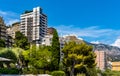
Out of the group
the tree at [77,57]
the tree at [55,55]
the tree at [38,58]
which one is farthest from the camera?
the tree at [77,57]

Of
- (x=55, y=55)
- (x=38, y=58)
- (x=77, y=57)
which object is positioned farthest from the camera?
(x=77, y=57)

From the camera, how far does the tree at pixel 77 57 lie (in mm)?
59344

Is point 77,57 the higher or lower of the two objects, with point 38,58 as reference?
higher

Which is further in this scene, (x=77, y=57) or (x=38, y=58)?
(x=77, y=57)

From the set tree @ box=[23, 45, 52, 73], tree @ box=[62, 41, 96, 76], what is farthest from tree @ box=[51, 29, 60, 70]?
tree @ box=[62, 41, 96, 76]

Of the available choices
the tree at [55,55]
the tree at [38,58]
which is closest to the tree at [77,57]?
the tree at [55,55]

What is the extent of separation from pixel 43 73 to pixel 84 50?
961 centimetres

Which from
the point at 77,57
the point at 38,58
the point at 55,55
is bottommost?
the point at 38,58

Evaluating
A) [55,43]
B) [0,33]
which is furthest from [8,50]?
[0,33]

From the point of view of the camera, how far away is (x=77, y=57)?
5891 cm

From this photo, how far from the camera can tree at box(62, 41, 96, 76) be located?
2336 inches

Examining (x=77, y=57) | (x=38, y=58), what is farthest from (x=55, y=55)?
(x=77, y=57)

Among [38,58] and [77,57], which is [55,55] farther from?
[77,57]

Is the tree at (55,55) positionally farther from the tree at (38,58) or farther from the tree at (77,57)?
the tree at (77,57)
